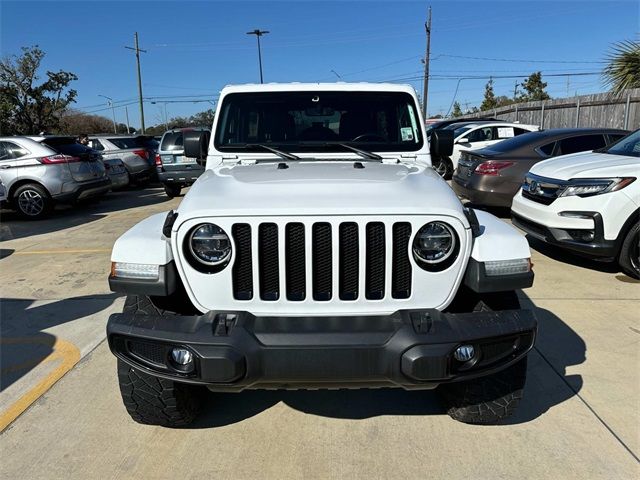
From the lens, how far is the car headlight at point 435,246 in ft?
7.64

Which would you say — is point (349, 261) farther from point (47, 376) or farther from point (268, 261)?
point (47, 376)

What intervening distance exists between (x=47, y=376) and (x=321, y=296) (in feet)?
7.38

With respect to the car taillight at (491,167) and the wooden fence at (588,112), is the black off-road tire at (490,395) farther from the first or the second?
the wooden fence at (588,112)

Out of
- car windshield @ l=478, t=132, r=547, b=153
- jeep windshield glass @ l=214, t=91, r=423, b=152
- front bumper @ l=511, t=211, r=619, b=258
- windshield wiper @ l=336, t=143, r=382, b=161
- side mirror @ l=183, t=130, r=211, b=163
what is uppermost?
jeep windshield glass @ l=214, t=91, r=423, b=152

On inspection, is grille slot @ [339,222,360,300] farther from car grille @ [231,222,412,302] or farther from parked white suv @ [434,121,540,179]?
parked white suv @ [434,121,540,179]

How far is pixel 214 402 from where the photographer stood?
121 inches

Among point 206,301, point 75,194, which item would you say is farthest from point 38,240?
point 206,301

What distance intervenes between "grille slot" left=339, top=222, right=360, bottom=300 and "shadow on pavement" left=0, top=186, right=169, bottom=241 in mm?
7886

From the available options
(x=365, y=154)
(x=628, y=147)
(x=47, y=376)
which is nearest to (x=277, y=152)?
(x=365, y=154)

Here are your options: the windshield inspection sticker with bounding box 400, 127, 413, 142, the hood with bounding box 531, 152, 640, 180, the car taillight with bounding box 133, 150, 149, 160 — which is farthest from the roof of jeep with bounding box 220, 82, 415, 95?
the car taillight with bounding box 133, 150, 149, 160

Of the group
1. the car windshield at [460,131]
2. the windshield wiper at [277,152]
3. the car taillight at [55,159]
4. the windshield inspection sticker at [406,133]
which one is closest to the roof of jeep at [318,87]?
the windshield inspection sticker at [406,133]

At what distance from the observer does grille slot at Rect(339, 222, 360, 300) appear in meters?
2.29

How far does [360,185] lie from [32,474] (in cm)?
218

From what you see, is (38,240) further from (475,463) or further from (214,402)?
(475,463)
